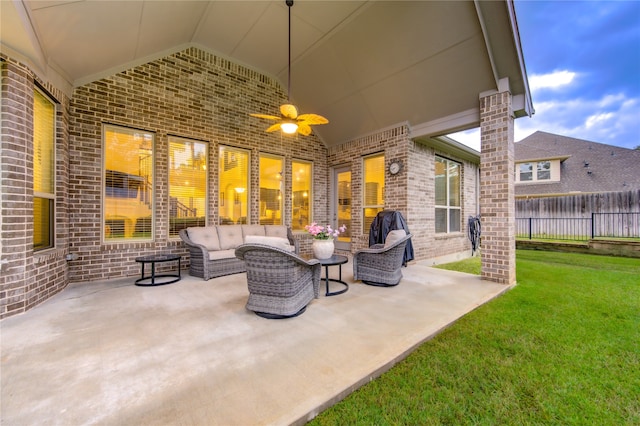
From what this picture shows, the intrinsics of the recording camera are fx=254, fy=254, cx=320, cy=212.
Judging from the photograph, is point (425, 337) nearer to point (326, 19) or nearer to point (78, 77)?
point (326, 19)

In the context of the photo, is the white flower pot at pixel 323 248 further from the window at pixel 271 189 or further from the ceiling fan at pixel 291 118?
the window at pixel 271 189

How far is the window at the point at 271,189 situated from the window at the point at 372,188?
2.31m

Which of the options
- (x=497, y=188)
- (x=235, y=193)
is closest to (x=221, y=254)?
(x=235, y=193)

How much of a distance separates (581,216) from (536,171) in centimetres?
534

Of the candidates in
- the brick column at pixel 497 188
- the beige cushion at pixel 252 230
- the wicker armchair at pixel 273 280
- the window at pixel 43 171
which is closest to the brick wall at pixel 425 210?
the brick column at pixel 497 188

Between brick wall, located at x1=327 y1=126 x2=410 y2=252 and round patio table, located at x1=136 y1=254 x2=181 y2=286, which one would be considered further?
brick wall, located at x1=327 y1=126 x2=410 y2=252

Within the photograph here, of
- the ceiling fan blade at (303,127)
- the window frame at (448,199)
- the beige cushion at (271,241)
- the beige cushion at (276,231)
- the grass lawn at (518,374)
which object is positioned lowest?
the grass lawn at (518,374)

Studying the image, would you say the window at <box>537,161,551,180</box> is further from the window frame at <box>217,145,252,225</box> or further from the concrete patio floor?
the window frame at <box>217,145,252,225</box>

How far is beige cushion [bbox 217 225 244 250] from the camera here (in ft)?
17.7

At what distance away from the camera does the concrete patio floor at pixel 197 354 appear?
1.55m

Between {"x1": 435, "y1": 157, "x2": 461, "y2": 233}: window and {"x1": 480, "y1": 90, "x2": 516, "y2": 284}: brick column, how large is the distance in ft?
8.01

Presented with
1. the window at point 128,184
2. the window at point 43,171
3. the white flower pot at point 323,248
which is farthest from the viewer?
the window at point 128,184

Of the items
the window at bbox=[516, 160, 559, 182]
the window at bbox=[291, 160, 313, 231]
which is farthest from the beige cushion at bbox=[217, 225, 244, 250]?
the window at bbox=[516, 160, 559, 182]

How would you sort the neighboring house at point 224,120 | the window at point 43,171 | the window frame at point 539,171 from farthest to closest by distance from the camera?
1. the window frame at point 539,171
2. the window at point 43,171
3. the neighboring house at point 224,120
